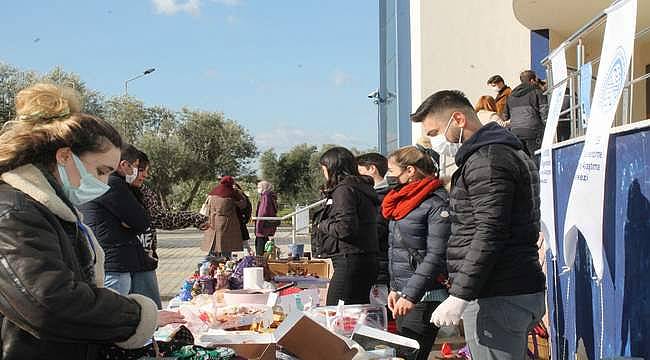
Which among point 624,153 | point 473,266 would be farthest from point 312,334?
point 624,153

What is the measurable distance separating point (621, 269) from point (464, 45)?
32.3 feet

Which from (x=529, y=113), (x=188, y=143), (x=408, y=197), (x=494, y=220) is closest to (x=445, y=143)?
(x=408, y=197)

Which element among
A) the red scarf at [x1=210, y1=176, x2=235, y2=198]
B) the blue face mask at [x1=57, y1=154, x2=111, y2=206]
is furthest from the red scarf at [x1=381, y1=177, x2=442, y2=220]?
the red scarf at [x1=210, y1=176, x2=235, y2=198]

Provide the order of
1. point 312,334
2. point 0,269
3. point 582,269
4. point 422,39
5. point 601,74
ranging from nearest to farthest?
point 0,269, point 312,334, point 601,74, point 582,269, point 422,39

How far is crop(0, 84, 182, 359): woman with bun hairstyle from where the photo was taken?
72.6 inches

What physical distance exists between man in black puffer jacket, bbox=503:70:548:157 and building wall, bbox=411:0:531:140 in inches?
158

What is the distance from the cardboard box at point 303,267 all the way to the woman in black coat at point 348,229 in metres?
1.27

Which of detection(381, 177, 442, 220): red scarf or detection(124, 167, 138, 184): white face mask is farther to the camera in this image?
detection(124, 167, 138, 184): white face mask

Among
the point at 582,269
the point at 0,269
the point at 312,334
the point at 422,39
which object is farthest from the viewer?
the point at 422,39

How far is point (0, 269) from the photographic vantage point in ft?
6.03

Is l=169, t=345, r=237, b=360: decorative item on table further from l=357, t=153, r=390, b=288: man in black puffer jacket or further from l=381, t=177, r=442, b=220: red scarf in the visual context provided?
l=357, t=153, r=390, b=288: man in black puffer jacket

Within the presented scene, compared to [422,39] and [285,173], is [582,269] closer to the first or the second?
[422,39]

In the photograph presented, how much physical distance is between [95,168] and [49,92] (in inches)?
10.6

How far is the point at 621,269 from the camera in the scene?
124 inches
